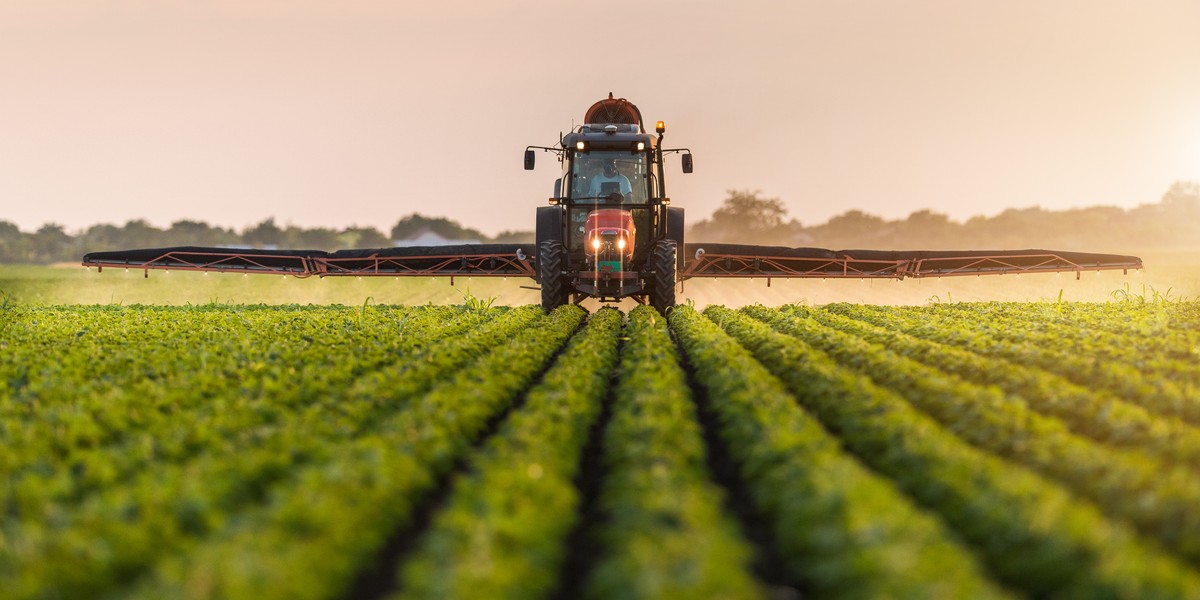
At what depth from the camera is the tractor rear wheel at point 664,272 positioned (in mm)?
18812

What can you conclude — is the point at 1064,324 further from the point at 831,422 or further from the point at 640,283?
the point at 831,422

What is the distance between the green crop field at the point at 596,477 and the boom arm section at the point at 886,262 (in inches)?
482

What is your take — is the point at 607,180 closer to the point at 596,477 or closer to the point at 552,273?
the point at 552,273

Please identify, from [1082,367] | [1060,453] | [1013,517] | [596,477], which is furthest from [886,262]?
[1013,517]

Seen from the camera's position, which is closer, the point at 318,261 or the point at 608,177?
the point at 608,177

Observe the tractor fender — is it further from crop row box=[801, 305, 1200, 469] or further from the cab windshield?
crop row box=[801, 305, 1200, 469]

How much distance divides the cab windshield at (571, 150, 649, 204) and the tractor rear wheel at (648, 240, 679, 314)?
1.15 m

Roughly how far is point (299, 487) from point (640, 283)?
47.3 ft

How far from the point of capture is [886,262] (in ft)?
79.3

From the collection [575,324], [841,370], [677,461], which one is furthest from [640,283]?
[677,461]

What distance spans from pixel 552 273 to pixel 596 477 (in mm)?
12412

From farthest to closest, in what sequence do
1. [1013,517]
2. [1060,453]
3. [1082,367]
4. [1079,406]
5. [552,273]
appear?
[552,273] → [1082,367] → [1079,406] → [1060,453] → [1013,517]

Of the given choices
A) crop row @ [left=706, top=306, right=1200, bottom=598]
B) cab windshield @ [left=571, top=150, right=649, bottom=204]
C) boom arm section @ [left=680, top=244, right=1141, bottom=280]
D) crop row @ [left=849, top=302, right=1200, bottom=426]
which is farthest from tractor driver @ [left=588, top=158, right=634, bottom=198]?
crop row @ [left=706, top=306, right=1200, bottom=598]

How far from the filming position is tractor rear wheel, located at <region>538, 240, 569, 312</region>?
1905 cm
